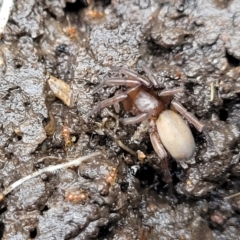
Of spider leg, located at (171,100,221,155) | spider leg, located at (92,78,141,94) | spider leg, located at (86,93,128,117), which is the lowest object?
spider leg, located at (171,100,221,155)

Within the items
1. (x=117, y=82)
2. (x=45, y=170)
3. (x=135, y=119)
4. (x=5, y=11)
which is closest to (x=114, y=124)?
(x=135, y=119)

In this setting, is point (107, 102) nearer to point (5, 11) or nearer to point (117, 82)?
point (117, 82)

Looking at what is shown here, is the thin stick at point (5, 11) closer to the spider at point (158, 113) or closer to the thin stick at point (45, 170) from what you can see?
the spider at point (158, 113)

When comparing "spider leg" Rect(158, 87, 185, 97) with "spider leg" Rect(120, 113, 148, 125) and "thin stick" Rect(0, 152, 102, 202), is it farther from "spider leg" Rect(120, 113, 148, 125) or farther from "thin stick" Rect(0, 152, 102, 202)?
"thin stick" Rect(0, 152, 102, 202)

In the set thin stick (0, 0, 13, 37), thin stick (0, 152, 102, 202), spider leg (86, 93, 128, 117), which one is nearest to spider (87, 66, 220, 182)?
spider leg (86, 93, 128, 117)

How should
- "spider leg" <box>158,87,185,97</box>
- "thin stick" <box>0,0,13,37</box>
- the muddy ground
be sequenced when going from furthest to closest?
"thin stick" <box>0,0,13,37</box>
"spider leg" <box>158,87,185,97</box>
the muddy ground

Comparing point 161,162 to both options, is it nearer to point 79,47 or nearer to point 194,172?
point 194,172
